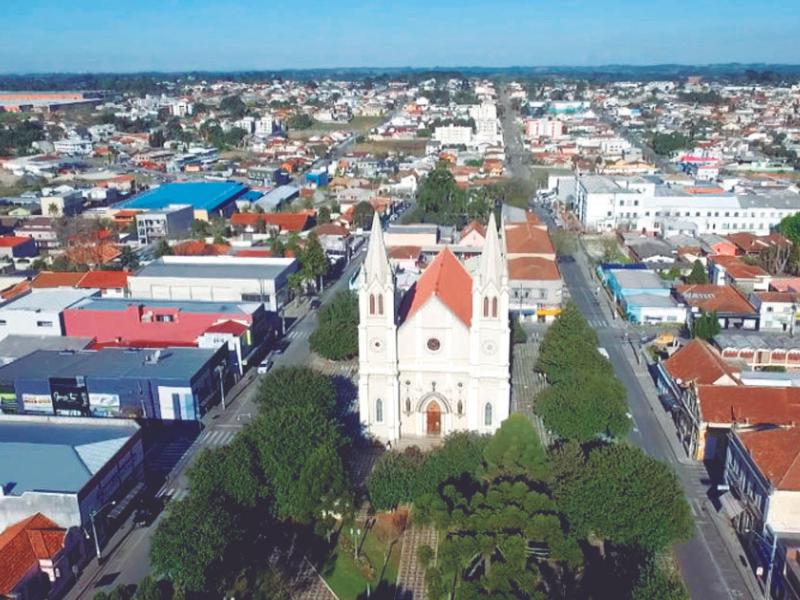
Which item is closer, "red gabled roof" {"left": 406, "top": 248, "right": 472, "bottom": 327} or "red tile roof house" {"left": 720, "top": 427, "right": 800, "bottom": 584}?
"red tile roof house" {"left": 720, "top": 427, "right": 800, "bottom": 584}

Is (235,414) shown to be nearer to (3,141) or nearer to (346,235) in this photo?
(346,235)

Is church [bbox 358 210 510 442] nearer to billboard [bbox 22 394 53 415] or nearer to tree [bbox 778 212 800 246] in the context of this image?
billboard [bbox 22 394 53 415]

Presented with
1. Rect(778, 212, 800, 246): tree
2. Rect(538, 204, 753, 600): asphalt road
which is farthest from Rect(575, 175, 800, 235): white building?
Rect(538, 204, 753, 600): asphalt road

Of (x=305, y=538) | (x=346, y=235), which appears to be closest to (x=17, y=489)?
(x=305, y=538)

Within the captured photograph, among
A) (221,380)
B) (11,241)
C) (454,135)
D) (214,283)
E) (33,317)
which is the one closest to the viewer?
(221,380)

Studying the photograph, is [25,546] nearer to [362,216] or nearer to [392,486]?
[392,486]

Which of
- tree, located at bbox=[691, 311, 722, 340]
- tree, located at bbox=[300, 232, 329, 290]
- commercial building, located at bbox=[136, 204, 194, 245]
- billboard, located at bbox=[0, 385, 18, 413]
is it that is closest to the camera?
billboard, located at bbox=[0, 385, 18, 413]

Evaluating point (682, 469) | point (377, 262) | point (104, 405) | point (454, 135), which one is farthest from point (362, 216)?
point (454, 135)

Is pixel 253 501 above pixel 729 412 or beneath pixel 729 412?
beneath
